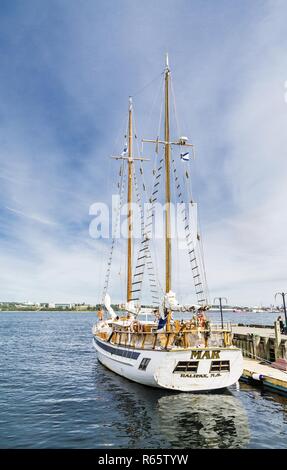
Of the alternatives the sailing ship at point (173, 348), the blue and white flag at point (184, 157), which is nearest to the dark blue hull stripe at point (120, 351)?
the sailing ship at point (173, 348)

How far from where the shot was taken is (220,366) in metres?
21.2

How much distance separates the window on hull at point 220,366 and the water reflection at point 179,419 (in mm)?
1848

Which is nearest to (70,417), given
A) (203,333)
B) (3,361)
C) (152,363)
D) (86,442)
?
(86,442)

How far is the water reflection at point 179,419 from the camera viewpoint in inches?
585

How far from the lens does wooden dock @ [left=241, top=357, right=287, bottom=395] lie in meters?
23.0

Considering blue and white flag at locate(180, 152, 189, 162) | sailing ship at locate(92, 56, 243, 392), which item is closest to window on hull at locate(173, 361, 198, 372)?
sailing ship at locate(92, 56, 243, 392)

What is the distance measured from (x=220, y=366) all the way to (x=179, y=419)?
16.2 ft

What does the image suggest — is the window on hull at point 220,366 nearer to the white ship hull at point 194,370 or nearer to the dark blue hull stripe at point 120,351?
the white ship hull at point 194,370

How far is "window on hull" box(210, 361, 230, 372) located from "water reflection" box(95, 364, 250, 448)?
185cm

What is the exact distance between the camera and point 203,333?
2283 cm

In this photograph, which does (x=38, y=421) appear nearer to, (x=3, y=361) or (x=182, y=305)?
(x=182, y=305)

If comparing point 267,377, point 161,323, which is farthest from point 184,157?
point 267,377

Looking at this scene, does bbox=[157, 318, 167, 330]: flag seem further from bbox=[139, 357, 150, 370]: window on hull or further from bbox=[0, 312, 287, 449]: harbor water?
bbox=[0, 312, 287, 449]: harbor water
